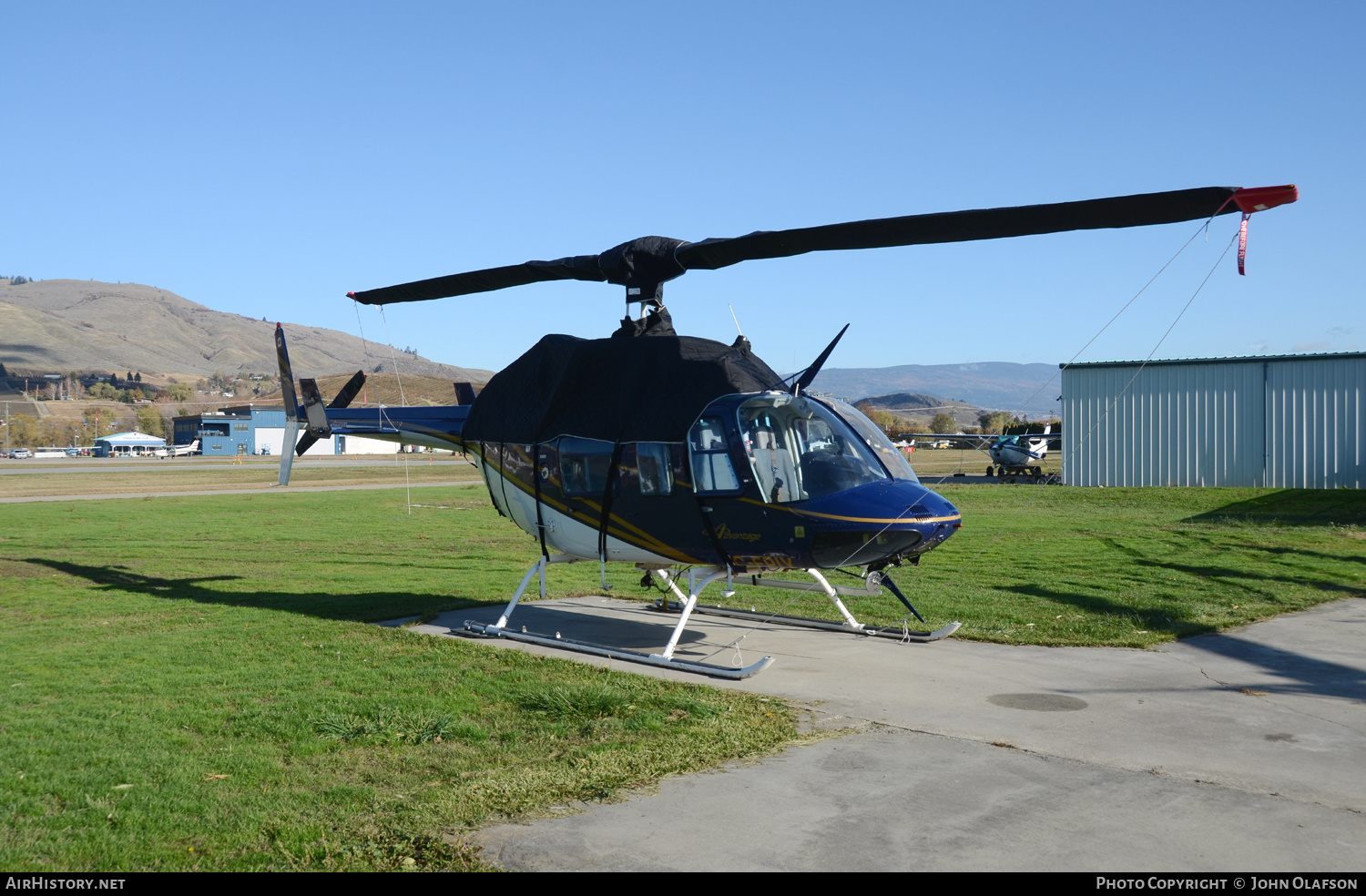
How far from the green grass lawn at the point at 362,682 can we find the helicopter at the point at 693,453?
1468 millimetres

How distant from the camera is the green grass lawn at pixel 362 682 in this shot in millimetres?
5652

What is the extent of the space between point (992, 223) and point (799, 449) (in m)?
2.98

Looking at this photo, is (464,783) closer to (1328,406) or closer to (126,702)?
→ (126,702)

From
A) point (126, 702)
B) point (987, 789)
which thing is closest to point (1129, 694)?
point (987, 789)

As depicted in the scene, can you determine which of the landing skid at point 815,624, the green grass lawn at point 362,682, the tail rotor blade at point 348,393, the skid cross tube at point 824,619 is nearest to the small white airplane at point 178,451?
the green grass lawn at point 362,682

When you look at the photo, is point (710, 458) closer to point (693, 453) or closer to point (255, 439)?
point (693, 453)

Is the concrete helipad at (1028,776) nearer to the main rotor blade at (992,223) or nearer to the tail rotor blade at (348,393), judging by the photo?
the main rotor blade at (992,223)

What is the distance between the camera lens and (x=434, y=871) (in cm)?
488

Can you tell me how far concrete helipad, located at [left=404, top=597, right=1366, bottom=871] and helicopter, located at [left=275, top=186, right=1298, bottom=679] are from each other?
48.0 inches

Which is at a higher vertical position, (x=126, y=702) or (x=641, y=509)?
(x=641, y=509)

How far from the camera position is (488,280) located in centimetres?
1164

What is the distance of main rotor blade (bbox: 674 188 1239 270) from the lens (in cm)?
668

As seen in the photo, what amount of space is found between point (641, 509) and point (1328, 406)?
3225cm
